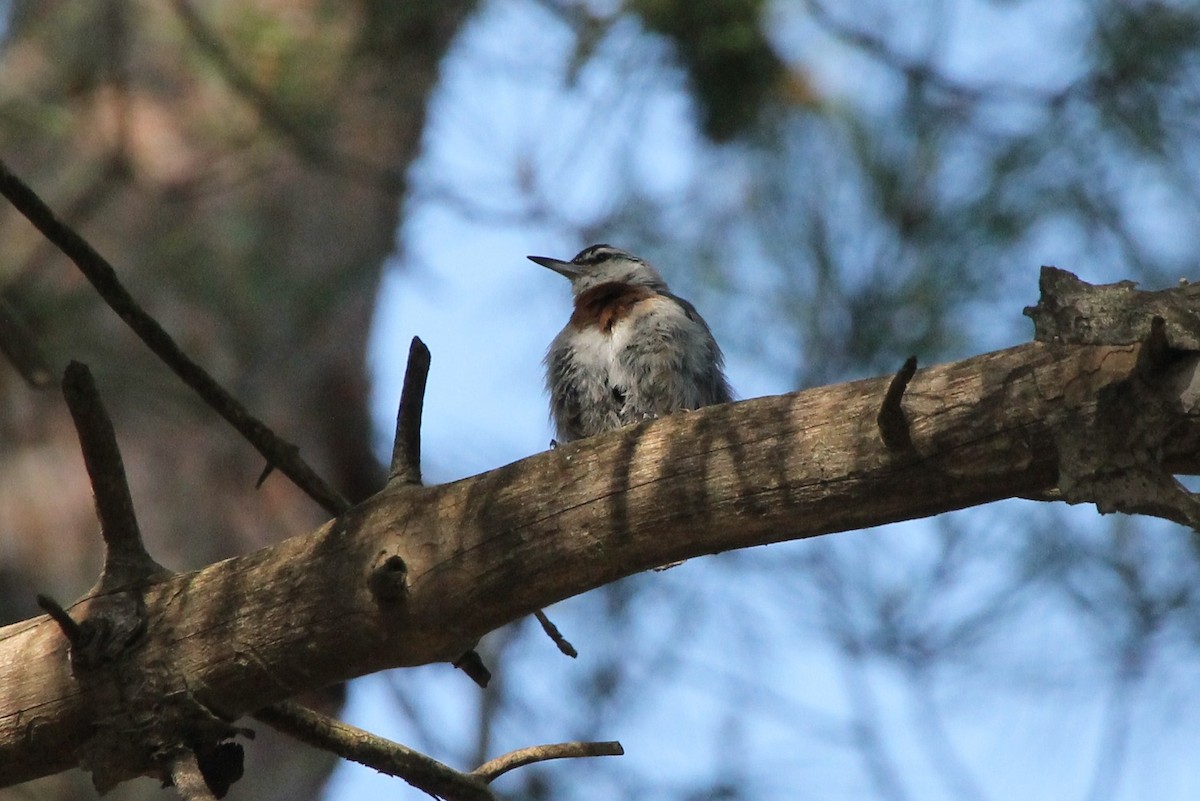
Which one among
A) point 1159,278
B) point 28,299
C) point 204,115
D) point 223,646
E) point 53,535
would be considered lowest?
point 223,646

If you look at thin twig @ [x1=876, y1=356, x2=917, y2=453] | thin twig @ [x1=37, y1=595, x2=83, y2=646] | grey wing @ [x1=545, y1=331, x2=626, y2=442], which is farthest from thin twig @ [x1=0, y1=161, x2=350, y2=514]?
grey wing @ [x1=545, y1=331, x2=626, y2=442]

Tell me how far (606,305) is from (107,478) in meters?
2.01

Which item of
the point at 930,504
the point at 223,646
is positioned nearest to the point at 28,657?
the point at 223,646

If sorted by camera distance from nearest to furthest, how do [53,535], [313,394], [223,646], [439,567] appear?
[439,567] → [223,646] → [53,535] → [313,394]

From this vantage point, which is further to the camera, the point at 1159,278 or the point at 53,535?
the point at 1159,278

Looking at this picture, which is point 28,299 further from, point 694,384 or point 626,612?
point 626,612

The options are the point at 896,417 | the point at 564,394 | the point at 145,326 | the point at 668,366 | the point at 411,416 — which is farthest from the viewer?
the point at 564,394

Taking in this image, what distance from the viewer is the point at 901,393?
1655 millimetres

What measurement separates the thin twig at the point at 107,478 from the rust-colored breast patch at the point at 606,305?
5.77 feet

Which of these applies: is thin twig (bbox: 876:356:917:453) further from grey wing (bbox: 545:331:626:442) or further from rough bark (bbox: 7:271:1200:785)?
grey wing (bbox: 545:331:626:442)

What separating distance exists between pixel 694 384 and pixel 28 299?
226cm

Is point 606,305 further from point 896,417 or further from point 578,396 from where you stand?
point 896,417

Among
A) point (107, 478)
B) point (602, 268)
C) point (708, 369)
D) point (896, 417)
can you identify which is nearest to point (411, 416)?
point (107, 478)

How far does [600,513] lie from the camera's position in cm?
195
